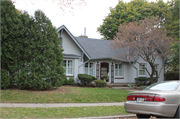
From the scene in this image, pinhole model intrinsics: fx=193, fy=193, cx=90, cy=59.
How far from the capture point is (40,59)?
524 inches

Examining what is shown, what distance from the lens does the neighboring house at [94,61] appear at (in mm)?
19312

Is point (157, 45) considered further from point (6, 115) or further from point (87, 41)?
point (6, 115)

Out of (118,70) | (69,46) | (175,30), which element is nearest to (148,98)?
(175,30)

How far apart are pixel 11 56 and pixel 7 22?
228cm

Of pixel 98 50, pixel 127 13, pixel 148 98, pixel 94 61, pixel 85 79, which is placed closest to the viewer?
pixel 148 98

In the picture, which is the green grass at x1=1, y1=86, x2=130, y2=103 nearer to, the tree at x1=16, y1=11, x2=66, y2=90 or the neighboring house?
the tree at x1=16, y1=11, x2=66, y2=90

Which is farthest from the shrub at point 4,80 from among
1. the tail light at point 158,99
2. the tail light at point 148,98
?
the tail light at point 158,99

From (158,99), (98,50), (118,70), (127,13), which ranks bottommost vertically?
(158,99)

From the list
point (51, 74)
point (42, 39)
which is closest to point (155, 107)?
point (51, 74)

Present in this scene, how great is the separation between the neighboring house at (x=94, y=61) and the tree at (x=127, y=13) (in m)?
9.42

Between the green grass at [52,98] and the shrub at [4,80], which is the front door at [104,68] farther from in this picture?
the shrub at [4,80]

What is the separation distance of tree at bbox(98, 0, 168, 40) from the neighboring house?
Result: 9.42 m

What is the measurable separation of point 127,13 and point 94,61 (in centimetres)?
1533

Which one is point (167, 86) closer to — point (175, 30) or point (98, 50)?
point (175, 30)
